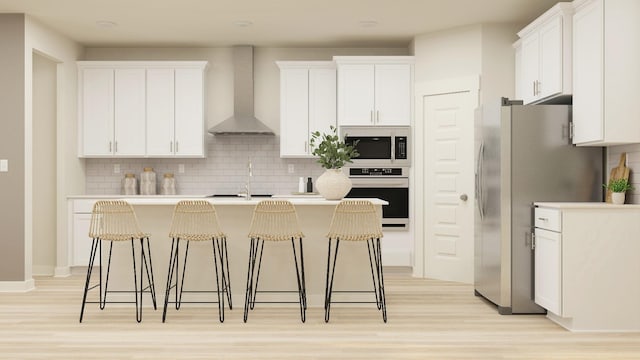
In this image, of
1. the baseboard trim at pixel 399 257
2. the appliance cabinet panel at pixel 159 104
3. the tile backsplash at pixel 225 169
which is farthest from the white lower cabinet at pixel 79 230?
the baseboard trim at pixel 399 257

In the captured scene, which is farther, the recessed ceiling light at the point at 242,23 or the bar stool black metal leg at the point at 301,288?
the recessed ceiling light at the point at 242,23

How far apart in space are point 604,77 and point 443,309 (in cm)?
226

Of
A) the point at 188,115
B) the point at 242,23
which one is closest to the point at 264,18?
the point at 242,23

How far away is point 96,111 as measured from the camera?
23.4 feet

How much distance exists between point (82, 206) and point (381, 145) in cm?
357

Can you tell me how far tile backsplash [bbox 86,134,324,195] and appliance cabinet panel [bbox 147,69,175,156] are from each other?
0.48 metres

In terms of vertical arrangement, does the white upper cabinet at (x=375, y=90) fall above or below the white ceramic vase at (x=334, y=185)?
above

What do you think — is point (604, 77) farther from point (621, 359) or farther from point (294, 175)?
point (294, 175)

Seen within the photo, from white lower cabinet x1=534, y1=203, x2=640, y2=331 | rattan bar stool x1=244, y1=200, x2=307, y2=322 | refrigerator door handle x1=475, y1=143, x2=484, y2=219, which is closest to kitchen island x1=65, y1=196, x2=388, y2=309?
rattan bar stool x1=244, y1=200, x2=307, y2=322

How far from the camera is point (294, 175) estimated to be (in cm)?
748

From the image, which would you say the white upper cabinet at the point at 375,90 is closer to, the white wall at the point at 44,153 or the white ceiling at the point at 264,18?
the white ceiling at the point at 264,18

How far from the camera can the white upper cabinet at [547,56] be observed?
4836 millimetres

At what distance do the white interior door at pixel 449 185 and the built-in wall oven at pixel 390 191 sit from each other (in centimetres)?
25

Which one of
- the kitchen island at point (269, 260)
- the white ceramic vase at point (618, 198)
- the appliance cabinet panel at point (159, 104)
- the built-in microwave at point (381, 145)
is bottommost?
the kitchen island at point (269, 260)
